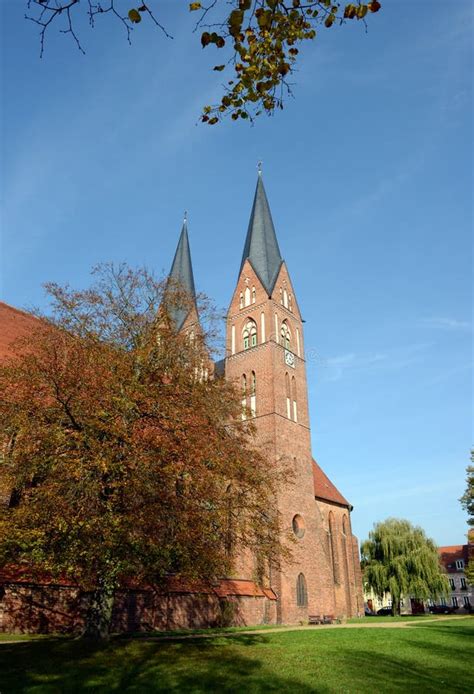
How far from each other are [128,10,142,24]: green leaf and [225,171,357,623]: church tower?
19685mm

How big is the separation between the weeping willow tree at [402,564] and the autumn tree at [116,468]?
20.1 meters

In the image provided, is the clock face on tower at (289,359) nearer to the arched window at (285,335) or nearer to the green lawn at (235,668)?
the arched window at (285,335)

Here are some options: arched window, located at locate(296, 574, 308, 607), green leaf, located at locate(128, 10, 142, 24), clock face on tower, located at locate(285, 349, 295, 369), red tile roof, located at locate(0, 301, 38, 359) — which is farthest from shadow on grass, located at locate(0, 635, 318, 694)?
clock face on tower, located at locate(285, 349, 295, 369)

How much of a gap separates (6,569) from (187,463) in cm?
584

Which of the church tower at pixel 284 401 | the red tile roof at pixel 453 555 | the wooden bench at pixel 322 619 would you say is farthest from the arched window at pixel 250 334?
the red tile roof at pixel 453 555

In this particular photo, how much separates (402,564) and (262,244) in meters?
20.9

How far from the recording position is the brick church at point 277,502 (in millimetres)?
14742

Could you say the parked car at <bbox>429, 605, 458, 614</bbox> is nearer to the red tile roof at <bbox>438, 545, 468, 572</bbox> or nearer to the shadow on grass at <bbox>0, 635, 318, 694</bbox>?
the red tile roof at <bbox>438, 545, 468, 572</bbox>

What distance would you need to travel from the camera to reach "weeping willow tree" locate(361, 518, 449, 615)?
92.7 feet

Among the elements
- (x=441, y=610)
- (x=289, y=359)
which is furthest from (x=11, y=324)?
(x=441, y=610)

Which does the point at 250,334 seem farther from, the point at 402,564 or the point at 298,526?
the point at 402,564

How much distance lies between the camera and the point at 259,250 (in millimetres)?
32500

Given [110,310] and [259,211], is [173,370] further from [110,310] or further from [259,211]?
[259,211]

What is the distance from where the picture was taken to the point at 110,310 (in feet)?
42.2
